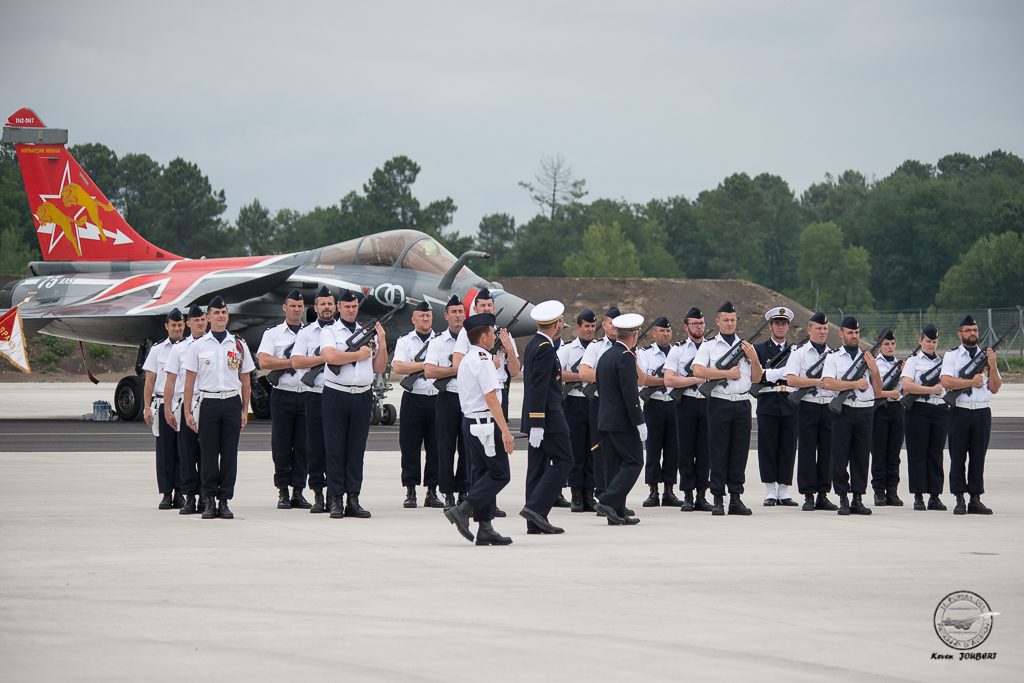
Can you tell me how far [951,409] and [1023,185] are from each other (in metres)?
102

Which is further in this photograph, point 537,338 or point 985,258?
point 985,258

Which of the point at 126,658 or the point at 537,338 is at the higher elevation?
the point at 537,338

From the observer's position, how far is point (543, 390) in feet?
35.5

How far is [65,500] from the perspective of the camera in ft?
42.9

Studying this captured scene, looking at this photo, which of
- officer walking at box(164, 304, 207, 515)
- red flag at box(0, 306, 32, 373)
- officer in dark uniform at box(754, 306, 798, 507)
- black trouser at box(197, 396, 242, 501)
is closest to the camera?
black trouser at box(197, 396, 242, 501)

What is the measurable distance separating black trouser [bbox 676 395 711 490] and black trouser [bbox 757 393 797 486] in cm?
57

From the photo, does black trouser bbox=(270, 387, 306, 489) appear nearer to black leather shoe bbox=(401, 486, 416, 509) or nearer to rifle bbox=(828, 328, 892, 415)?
black leather shoe bbox=(401, 486, 416, 509)

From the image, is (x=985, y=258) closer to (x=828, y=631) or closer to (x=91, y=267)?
(x=91, y=267)

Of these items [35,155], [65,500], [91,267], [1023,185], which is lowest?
[65,500]

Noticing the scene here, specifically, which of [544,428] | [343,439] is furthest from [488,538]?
[343,439]

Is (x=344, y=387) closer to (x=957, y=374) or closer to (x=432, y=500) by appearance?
(x=432, y=500)

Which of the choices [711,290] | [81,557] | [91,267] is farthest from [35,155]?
[711,290]

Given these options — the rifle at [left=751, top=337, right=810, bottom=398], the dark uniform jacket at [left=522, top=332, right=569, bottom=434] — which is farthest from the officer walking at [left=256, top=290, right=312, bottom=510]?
the rifle at [left=751, top=337, right=810, bottom=398]

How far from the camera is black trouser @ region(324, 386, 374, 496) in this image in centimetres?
1211
